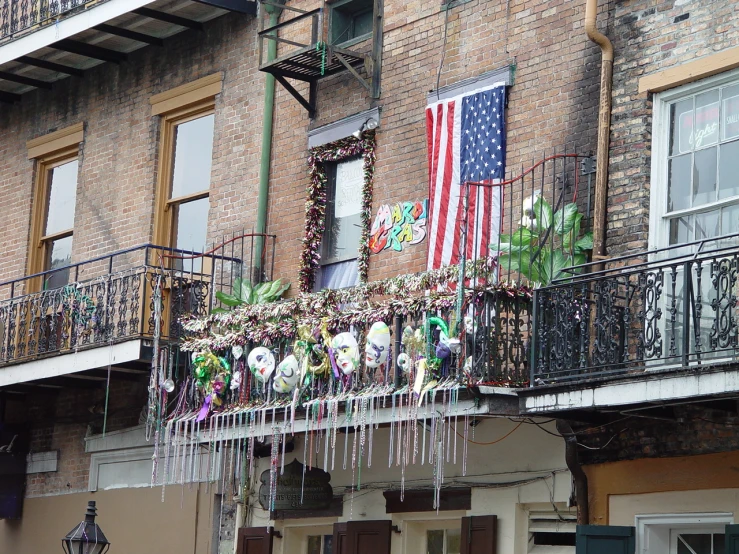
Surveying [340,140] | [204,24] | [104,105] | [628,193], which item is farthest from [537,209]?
[104,105]

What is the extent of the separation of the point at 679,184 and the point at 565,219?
99cm

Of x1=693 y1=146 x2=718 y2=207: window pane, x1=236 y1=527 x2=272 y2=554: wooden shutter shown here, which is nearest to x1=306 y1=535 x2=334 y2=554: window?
x1=236 y1=527 x2=272 y2=554: wooden shutter

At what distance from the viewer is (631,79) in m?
12.0

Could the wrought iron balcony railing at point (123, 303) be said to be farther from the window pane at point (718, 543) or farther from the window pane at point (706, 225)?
the window pane at point (718, 543)

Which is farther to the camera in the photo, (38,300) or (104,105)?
(104,105)

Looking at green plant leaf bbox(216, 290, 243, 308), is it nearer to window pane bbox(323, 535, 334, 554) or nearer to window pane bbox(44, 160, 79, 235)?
window pane bbox(323, 535, 334, 554)

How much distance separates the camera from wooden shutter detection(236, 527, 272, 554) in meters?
14.4

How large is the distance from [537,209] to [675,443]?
2275 mm

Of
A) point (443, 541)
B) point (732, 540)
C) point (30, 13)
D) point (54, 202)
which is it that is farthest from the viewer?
point (54, 202)

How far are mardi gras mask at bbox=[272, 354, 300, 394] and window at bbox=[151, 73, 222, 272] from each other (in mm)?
3555

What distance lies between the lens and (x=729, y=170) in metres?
11.2

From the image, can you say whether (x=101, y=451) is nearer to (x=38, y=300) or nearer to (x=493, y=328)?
(x=38, y=300)

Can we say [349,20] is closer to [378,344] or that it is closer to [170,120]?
[170,120]

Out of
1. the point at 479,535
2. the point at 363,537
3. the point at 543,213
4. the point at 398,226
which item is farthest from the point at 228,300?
the point at 543,213
